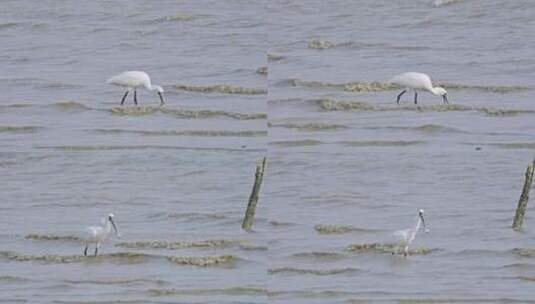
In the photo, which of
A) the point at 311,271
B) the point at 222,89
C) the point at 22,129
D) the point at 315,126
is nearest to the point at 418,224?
the point at 311,271

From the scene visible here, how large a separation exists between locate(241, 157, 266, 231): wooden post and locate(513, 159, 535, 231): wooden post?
1.40 m

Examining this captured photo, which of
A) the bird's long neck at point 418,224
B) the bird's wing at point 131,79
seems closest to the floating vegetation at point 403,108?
the bird's wing at point 131,79

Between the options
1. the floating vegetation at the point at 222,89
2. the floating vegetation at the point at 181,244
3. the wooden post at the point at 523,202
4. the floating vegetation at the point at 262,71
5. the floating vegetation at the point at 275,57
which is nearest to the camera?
the wooden post at the point at 523,202

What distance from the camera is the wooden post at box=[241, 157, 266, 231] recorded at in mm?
9648

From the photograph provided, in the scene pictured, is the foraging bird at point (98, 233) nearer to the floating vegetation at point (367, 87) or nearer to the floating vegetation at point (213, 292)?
the floating vegetation at point (213, 292)

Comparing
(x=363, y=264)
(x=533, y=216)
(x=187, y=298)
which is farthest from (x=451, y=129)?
(x=187, y=298)

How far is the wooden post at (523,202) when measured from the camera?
370 inches

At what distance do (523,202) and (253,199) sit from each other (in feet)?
4.78

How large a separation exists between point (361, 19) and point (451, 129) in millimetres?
2139

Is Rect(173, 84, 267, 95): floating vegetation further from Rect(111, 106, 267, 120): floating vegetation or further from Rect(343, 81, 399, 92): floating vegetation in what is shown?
Rect(343, 81, 399, 92): floating vegetation

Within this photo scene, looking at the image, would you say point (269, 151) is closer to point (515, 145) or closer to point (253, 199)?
point (253, 199)

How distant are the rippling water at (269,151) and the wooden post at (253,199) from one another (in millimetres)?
65

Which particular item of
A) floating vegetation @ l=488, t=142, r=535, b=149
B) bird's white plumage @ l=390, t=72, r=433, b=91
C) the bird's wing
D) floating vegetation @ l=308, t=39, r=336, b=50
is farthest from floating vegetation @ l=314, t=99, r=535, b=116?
the bird's wing

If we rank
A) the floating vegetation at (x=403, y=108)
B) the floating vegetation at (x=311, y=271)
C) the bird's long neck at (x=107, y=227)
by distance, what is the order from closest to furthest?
the floating vegetation at (x=311, y=271) < the bird's long neck at (x=107, y=227) < the floating vegetation at (x=403, y=108)
